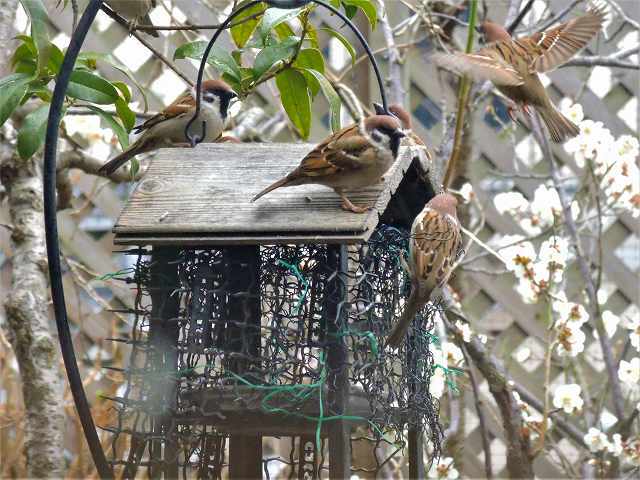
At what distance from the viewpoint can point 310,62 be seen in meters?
2.01

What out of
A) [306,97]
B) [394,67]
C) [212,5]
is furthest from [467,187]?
[306,97]

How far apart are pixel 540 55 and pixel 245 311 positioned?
1.26 meters

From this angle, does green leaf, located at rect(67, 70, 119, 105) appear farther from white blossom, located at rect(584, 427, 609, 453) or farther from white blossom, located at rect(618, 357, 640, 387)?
white blossom, located at rect(618, 357, 640, 387)

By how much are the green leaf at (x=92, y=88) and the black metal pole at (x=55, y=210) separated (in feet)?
0.74

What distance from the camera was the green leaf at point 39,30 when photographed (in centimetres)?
162

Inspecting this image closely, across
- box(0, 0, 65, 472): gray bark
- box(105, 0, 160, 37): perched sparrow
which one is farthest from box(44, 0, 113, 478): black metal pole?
box(0, 0, 65, 472): gray bark

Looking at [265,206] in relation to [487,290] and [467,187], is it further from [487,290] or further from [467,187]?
[487,290]

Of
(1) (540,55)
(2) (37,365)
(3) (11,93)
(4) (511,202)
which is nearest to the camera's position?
(3) (11,93)

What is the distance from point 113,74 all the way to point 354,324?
7.59 feet

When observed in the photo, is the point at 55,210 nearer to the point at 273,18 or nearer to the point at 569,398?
the point at 273,18

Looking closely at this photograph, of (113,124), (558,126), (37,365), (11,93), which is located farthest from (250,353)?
(558,126)

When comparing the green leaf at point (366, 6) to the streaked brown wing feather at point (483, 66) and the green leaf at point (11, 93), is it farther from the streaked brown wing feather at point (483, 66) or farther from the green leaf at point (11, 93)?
the green leaf at point (11, 93)

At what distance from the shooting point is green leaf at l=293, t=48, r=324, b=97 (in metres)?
1.97

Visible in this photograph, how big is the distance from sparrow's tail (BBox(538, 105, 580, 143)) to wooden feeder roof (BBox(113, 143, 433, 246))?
79 centimetres
